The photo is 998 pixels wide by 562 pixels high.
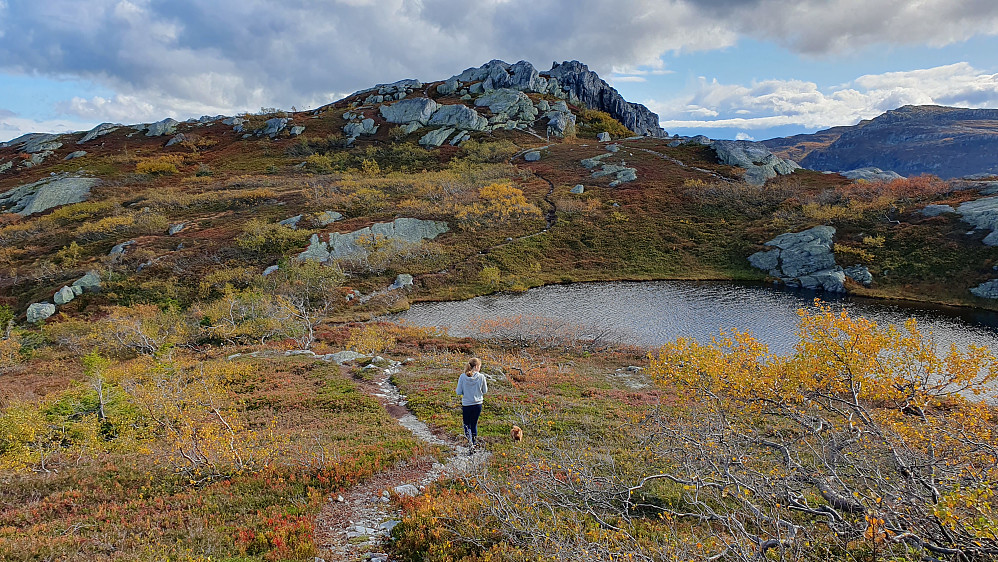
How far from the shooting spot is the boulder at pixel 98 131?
127875mm

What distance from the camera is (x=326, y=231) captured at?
65500 millimetres

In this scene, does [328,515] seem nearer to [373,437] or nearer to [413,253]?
[373,437]

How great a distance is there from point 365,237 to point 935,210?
82.5 metres

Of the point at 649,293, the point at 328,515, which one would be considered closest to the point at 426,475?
the point at 328,515

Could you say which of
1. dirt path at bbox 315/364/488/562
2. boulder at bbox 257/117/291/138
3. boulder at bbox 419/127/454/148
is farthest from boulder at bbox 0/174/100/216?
dirt path at bbox 315/364/488/562

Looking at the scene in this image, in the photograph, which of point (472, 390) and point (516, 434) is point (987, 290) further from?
point (472, 390)

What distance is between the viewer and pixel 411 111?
134m

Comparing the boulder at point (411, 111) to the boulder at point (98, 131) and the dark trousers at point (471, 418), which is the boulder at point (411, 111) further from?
the dark trousers at point (471, 418)

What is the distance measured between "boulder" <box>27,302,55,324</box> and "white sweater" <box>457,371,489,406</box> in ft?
186

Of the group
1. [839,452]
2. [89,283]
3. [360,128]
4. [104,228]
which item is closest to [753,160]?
[839,452]

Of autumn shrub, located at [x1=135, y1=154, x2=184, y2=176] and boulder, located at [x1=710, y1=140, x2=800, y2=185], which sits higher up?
autumn shrub, located at [x1=135, y1=154, x2=184, y2=176]

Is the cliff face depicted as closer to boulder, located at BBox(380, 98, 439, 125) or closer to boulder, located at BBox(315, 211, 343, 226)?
boulder, located at BBox(380, 98, 439, 125)

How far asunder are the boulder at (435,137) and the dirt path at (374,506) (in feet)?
376

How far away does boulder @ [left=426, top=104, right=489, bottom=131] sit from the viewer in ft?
418
